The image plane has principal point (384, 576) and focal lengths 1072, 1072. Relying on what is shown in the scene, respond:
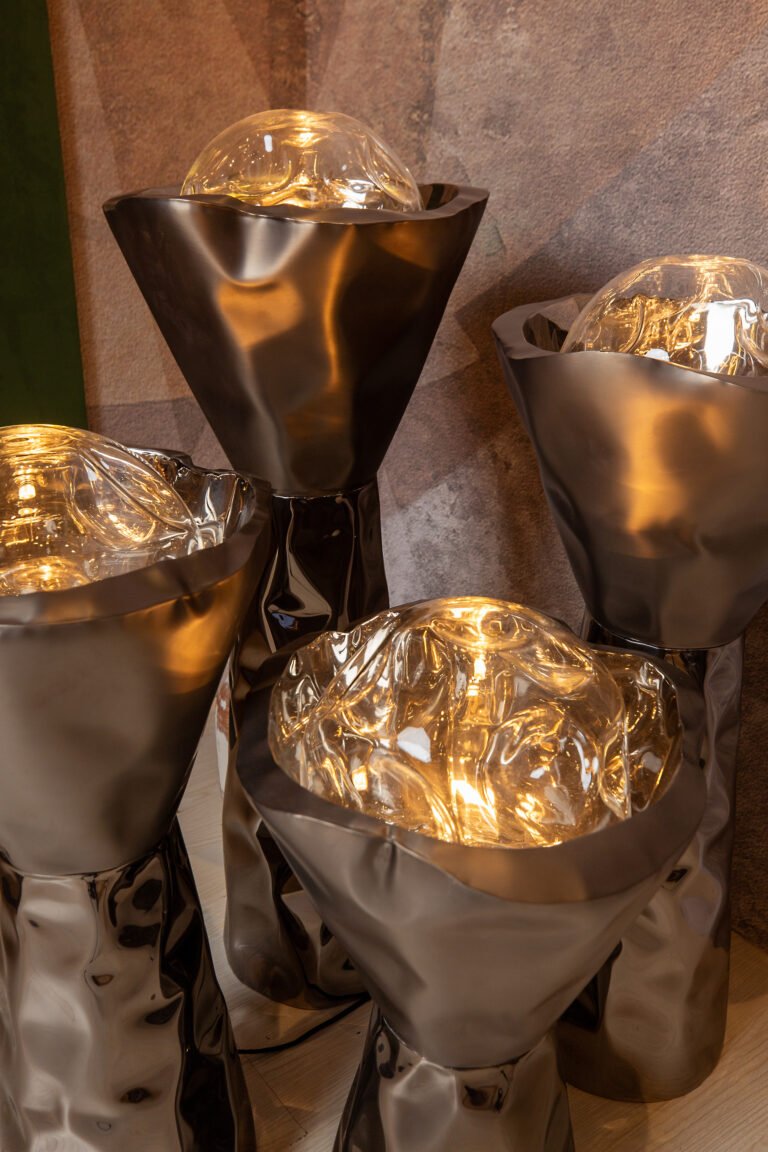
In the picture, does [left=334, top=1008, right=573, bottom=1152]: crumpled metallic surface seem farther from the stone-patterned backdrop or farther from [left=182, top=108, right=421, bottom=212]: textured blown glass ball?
[left=182, top=108, right=421, bottom=212]: textured blown glass ball

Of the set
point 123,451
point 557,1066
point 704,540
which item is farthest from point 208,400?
point 557,1066

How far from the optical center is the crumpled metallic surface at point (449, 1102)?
1.74 ft

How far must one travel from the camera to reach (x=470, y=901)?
1.40 feet

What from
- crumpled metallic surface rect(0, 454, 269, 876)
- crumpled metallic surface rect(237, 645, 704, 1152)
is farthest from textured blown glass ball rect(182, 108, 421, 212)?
crumpled metallic surface rect(237, 645, 704, 1152)

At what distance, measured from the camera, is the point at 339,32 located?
106 centimetres

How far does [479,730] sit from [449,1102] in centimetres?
19

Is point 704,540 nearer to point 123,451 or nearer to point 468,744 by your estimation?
point 468,744

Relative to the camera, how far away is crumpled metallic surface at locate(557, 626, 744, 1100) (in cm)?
70

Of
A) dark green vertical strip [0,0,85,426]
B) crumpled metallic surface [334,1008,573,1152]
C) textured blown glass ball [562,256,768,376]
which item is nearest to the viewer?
crumpled metallic surface [334,1008,573,1152]

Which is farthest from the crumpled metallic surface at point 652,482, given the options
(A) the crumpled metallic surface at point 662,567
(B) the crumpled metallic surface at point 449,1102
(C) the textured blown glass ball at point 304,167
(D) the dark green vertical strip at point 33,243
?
(D) the dark green vertical strip at point 33,243

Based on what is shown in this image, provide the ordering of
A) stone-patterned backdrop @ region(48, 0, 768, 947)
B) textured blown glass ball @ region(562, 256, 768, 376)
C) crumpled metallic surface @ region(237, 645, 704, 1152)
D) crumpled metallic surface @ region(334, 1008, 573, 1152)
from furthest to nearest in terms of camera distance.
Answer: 1. stone-patterned backdrop @ region(48, 0, 768, 947)
2. textured blown glass ball @ region(562, 256, 768, 376)
3. crumpled metallic surface @ region(334, 1008, 573, 1152)
4. crumpled metallic surface @ region(237, 645, 704, 1152)

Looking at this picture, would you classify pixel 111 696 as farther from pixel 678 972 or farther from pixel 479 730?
pixel 678 972

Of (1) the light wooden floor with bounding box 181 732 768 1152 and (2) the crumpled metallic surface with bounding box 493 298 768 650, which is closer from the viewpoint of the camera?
(2) the crumpled metallic surface with bounding box 493 298 768 650

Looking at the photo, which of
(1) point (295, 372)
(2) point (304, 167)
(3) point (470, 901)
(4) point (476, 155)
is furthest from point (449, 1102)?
(4) point (476, 155)
